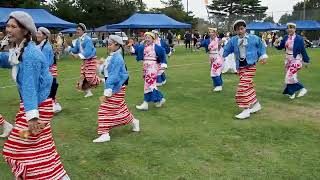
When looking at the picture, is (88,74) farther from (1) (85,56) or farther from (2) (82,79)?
(1) (85,56)

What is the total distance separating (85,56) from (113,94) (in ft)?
13.6

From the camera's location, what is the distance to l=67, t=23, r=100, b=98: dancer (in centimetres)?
1063

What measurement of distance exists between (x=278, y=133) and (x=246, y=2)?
6600 centimetres

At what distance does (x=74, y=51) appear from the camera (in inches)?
428

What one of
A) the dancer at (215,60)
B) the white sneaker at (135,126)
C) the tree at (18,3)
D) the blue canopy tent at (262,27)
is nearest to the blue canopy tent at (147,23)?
the tree at (18,3)

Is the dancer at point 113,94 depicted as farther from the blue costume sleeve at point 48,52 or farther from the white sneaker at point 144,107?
the white sneaker at point 144,107

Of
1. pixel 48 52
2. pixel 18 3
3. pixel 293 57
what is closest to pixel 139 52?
pixel 48 52

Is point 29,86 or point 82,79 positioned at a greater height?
point 29,86

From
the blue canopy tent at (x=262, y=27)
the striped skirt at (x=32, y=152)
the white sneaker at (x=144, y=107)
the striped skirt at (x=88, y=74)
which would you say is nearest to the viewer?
the striped skirt at (x=32, y=152)

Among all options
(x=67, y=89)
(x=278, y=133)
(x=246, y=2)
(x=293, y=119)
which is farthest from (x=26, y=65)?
(x=246, y=2)

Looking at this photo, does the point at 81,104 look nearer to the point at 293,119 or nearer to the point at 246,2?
the point at 293,119

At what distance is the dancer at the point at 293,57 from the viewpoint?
10.5 metres

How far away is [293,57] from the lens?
10617 millimetres

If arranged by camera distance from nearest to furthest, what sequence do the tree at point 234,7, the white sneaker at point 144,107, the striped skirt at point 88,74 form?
the white sneaker at point 144,107, the striped skirt at point 88,74, the tree at point 234,7
